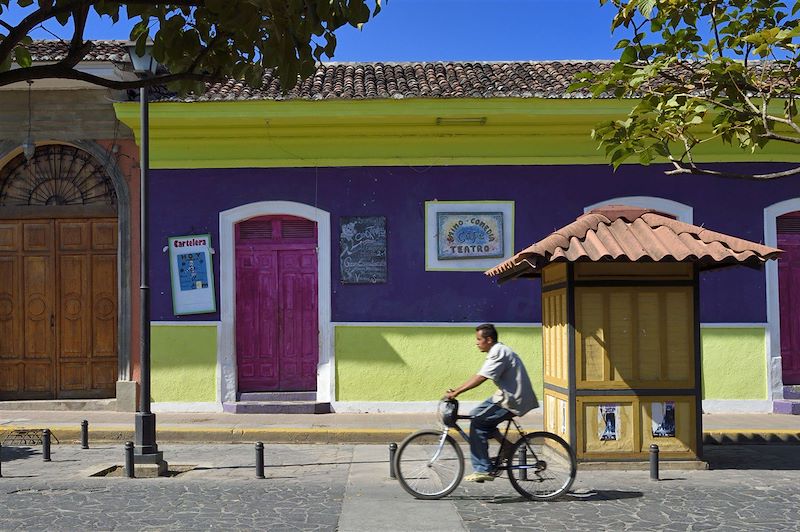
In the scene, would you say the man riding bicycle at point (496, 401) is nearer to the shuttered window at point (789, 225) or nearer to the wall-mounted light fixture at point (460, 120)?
the wall-mounted light fixture at point (460, 120)

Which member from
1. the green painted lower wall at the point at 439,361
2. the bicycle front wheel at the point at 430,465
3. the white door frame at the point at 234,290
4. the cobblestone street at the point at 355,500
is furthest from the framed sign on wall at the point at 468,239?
the bicycle front wheel at the point at 430,465

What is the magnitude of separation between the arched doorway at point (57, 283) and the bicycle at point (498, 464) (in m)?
8.21

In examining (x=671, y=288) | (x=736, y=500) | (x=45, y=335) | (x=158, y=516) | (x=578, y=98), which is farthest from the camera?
(x=45, y=335)

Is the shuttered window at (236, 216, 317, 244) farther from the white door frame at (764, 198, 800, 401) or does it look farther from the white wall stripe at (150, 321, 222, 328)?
the white door frame at (764, 198, 800, 401)

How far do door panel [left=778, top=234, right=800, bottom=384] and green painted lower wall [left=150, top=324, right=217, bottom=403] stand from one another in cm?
938

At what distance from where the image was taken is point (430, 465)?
8.20 m

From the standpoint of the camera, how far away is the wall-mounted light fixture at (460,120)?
46.5 ft

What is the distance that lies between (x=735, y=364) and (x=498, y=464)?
7.50 metres

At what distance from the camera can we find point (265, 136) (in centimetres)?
1452

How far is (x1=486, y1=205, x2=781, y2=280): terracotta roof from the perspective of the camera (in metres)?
9.44

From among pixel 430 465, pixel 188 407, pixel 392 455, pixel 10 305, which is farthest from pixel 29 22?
pixel 10 305

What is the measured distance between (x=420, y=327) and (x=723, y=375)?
16.2 ft

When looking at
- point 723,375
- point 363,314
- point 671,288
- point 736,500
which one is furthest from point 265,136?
point 736,500

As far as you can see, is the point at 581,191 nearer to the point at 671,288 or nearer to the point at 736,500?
the point at 671,288
